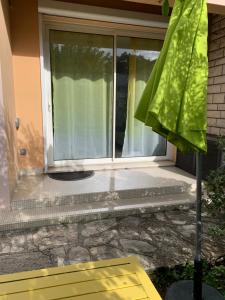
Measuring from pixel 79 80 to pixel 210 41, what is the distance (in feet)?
7.54

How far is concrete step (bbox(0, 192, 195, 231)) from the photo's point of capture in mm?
2920

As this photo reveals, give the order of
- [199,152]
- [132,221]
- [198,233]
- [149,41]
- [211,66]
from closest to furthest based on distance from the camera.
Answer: [199,152] < [198,233] < [132,221] < [211,66] < [149,41]

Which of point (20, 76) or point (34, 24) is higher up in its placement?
point (34, 24)

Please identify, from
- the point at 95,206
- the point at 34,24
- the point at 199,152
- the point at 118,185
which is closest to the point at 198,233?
the point at 199,152

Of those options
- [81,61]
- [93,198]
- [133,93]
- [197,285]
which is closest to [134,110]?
[133,93]

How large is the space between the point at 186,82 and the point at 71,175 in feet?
10.1

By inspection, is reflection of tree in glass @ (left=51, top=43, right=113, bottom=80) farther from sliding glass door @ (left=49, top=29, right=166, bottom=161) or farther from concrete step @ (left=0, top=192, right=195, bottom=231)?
concrete step @ (left=0, top=192, right=195, bottom=231)

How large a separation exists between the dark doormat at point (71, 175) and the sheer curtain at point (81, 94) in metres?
0.39

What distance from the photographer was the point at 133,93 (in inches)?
184

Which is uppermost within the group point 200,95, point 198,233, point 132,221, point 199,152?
point 200,95

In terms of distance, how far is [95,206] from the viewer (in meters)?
3.31

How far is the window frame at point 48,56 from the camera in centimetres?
397

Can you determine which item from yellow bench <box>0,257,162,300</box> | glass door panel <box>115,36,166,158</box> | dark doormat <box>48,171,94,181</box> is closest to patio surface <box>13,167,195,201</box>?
dark doormat <box>48,171,94,181</box>

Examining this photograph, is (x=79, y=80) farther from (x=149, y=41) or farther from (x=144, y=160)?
(x=144, y=160)
